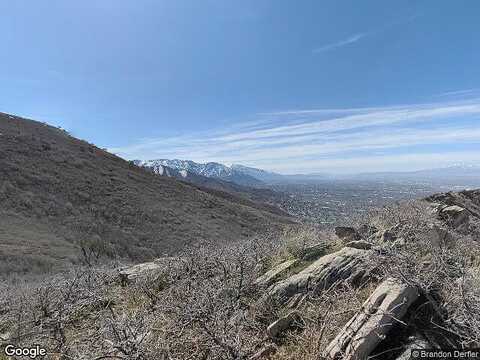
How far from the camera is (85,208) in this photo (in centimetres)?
3152

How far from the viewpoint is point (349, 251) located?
5566mm

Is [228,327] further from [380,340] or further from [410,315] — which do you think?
[410,315]

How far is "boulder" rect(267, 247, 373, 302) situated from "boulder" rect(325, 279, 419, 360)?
37.9 inches

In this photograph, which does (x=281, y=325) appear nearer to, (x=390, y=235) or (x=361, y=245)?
(x=361, y=245)

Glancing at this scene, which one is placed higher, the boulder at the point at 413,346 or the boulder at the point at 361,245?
the boulder at the point at 361,245

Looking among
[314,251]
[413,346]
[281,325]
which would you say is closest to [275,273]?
[314,251]

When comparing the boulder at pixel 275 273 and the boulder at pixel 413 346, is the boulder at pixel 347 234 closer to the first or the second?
the boulder at pixel 275 273

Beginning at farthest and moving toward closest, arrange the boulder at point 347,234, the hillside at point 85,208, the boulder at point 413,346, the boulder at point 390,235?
the hillside at point 85,208 < the boulder at point 347,234 < the boulder at point 390,235 < the boulder at point 413,346

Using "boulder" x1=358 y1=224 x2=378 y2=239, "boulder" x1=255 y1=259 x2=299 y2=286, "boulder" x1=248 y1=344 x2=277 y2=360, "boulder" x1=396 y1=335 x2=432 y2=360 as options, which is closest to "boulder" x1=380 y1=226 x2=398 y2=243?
"boulder" x1=358 y1=224 x2=378 y2=239

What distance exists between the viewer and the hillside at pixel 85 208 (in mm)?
22859

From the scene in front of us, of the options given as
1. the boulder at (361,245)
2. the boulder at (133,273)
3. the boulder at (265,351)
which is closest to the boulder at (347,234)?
the boulder at (361,245)

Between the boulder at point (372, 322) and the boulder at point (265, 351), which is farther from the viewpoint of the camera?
the boulder at point (265, 351)

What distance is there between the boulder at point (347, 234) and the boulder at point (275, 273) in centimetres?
118

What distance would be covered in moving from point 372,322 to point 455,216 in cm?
554
